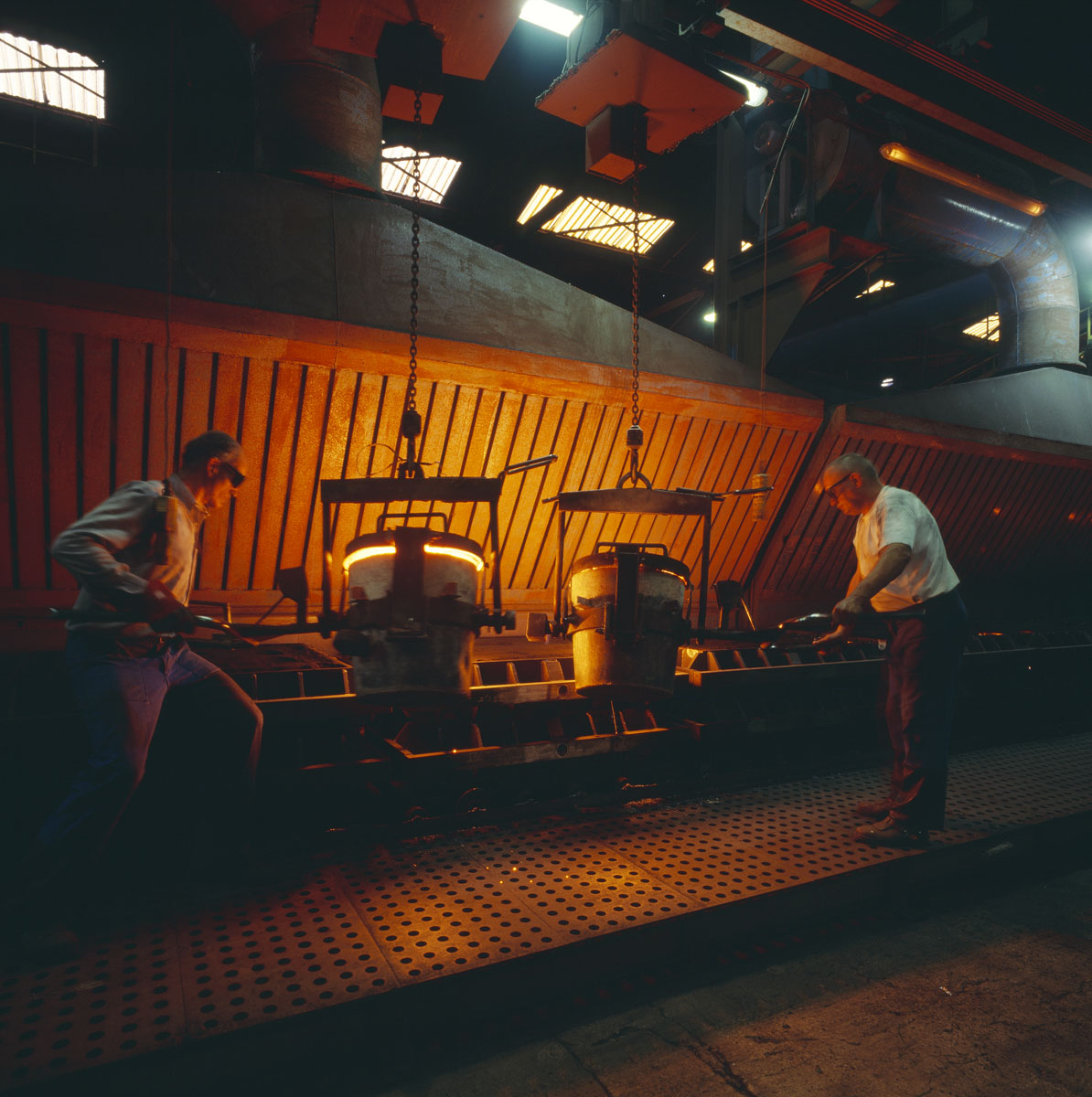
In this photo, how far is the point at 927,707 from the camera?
122 inches

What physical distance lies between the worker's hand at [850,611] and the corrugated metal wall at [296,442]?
1680mm

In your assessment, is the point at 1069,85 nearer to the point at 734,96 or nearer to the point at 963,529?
the point at 963,529

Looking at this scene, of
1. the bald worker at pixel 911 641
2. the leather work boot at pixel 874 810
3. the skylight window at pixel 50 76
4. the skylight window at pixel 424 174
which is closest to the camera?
the bald worker at pixel 911 641

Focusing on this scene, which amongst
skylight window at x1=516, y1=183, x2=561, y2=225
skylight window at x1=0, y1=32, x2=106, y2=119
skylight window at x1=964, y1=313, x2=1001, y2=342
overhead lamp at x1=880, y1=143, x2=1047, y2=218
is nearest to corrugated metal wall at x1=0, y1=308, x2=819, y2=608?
overhead lamp at x1=880, y1=143, x2=1047, y2=218

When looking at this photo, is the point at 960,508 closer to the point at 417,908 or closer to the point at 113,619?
the point at 417,908

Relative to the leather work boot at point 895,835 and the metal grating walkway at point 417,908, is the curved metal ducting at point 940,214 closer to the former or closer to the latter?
the leather work boot at point 895,835

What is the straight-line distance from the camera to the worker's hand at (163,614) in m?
1.87

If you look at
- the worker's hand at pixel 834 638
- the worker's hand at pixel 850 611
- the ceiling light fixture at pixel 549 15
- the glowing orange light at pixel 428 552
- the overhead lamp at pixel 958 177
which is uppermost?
the overhead lamp at pixel 958 177

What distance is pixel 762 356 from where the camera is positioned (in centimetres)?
484

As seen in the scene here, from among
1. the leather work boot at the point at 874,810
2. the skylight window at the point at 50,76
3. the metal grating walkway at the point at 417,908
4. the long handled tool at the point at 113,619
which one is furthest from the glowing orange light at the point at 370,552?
the skylight window at the point at 50,76

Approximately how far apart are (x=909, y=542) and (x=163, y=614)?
9.30 feet

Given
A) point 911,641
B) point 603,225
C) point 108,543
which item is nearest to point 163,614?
point 108,543

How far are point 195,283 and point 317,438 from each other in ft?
2.76

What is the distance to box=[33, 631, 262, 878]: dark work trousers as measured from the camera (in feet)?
6.48
